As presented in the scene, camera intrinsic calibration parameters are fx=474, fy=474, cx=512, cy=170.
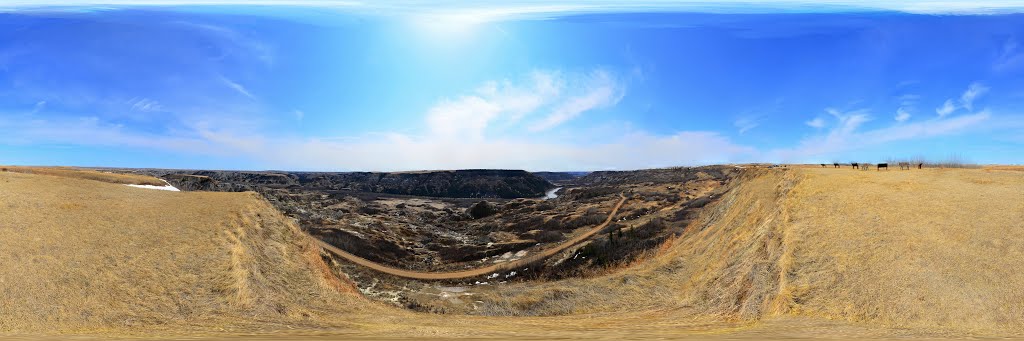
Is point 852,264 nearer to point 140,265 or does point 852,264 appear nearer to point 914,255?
point 914,255

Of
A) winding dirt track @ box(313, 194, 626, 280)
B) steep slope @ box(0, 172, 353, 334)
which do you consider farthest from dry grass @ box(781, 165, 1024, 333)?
winding dirt track @ box(313, 194, 626, 280)

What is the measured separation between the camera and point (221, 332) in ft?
36.0

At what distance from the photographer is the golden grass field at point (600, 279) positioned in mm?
11938

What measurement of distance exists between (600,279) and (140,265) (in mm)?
22753

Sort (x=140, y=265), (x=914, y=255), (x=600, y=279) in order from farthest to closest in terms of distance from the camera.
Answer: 1. (x=600, y=279)
2. (x=140, y=265)
3. (x=914, y=255)

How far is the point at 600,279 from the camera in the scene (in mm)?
29422

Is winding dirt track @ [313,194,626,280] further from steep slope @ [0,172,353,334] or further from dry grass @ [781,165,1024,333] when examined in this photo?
dry grass @ [781,165,1024,333]

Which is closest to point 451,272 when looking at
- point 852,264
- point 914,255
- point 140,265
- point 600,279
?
point 600,279

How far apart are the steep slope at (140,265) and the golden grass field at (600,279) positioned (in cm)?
8

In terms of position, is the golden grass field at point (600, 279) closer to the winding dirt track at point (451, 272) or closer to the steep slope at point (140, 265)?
the steep slope at point (140, 265)

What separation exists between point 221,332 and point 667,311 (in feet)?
55.5

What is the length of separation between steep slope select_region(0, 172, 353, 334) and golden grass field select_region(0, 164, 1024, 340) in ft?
0.27

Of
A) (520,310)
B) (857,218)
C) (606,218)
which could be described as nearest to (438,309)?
(520,310)

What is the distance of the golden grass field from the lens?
1194 centimetres
